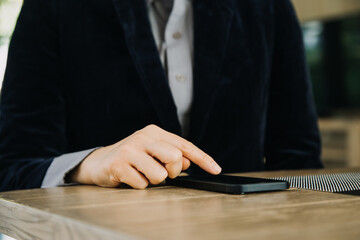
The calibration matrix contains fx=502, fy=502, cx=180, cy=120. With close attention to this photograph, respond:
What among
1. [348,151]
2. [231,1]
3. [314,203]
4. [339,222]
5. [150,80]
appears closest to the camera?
[339,222]

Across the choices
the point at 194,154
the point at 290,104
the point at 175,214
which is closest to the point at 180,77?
the point at 290,104

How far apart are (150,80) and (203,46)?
0.16 metres

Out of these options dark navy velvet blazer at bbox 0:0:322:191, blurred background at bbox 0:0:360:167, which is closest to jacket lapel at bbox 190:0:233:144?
dark navy velvet blazer at bbox 0:0:322:191

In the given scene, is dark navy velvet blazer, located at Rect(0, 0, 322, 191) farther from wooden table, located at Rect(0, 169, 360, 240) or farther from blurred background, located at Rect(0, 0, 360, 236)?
blurred background, located at Rect(0, 0, 360, 236)

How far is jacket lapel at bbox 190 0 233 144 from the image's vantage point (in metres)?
1.00

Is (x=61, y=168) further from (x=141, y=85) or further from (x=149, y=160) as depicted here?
(x=141, y=85)

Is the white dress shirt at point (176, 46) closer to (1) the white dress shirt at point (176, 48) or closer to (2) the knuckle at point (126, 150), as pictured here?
(1) the white dress shirt at point (176, 48)

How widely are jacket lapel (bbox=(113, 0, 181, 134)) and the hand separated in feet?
0.97

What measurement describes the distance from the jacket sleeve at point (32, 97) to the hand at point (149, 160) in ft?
0.76

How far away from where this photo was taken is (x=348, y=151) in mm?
3471

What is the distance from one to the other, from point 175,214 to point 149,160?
191 mm

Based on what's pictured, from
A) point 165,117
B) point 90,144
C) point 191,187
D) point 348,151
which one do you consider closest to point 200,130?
point 165,117

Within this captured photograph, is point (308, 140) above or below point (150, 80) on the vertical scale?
below

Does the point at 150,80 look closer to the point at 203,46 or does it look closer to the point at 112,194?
the point at 203,46
